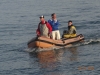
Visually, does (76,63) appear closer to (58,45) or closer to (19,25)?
(58,45)

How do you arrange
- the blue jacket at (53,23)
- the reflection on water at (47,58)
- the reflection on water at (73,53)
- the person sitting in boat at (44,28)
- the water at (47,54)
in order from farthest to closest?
the blue jacket at (53,23)
the person sitting in boat at (44,28)
the reflection on water at (73,53)
the reflection on water at (47,58)
the water at (47,54)

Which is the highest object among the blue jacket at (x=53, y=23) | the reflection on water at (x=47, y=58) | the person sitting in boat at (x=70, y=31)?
the blue jacket at (x=53, y=23)

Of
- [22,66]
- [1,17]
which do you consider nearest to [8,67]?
[22,66]

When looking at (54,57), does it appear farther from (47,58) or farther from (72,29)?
(72,29)

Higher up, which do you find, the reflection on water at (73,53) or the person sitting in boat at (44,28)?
the person sitting in boat at (44,28)

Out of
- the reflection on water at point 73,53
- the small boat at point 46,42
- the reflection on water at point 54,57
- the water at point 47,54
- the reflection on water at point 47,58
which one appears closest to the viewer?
the water at point 47,54

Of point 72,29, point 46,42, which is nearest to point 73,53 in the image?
point 46,42

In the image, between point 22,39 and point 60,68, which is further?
point 22,39

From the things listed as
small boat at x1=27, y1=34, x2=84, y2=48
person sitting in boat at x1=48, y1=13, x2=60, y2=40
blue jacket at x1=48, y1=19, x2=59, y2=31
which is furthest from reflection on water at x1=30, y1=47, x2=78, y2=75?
blue jacket at x1=48, y1=19, x2=59, y2=31

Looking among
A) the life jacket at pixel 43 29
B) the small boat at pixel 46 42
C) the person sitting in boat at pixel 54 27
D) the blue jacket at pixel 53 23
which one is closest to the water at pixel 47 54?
the small boat at pixel 46 42

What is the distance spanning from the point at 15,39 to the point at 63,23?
7.59m

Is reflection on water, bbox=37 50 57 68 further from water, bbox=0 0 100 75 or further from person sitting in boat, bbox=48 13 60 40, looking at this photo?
person sitting in boat, bbox=48 13 60 40

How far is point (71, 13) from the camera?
38.8 meters

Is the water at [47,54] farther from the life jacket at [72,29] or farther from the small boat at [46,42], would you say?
the life jacket at [72,29]
